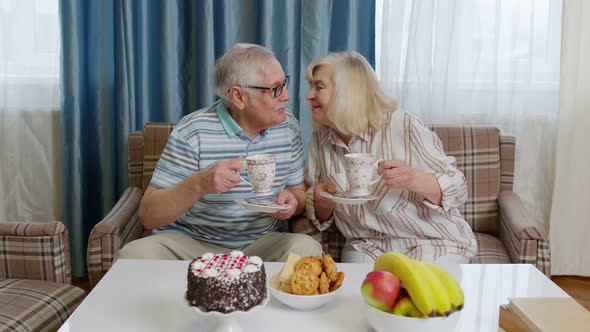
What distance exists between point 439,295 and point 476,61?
187cm

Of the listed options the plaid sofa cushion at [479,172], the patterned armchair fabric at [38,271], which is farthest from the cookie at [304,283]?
the plaid sofa cushion at [479,172]

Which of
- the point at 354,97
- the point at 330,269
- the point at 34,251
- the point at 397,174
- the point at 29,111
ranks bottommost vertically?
the point at 34,251

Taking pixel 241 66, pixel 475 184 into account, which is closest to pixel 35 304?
pixel 241 66

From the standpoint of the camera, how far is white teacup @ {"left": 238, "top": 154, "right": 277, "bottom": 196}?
183 centimetres

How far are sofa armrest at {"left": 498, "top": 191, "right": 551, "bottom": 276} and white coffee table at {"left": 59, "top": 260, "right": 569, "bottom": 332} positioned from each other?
368 mm

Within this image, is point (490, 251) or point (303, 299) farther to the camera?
point (490, 251)

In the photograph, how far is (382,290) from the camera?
52.4 inches

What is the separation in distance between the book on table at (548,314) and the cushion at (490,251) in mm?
862

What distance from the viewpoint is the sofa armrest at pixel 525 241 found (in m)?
2.13

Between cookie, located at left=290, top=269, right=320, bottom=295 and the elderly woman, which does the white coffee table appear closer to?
cookie, located at left=290, top=269, right=320, bottom=295

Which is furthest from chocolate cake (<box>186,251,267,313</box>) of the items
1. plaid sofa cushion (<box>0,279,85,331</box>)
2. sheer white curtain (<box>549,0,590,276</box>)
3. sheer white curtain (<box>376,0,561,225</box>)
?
sheer white curtain (<box>549,0,590,276</box>)

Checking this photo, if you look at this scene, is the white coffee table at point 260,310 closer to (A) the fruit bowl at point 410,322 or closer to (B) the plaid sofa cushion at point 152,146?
(A) the fruit bowl at point 410,322

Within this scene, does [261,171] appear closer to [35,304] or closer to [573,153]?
[35,304]

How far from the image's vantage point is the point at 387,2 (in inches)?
114
